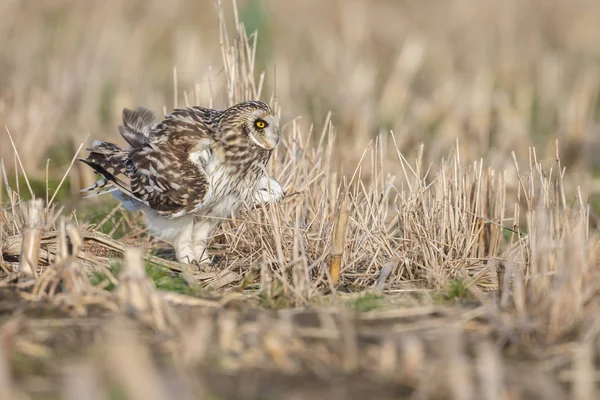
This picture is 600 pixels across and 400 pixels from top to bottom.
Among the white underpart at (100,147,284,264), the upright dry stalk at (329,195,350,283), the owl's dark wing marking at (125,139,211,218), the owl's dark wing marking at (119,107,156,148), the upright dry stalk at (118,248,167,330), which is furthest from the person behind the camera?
the owl's dark wing marking at (119,107,156,148)

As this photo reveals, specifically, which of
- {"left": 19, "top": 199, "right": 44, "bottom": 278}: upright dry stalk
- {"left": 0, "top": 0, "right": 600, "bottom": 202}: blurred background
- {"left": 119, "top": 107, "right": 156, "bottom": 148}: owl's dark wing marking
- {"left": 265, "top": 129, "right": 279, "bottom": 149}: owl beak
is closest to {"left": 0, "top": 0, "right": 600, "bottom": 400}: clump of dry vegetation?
{"left": 19, "top": 199, "right": 44, "bottom": 278}: upright dry stalk

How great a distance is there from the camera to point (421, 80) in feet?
50.0

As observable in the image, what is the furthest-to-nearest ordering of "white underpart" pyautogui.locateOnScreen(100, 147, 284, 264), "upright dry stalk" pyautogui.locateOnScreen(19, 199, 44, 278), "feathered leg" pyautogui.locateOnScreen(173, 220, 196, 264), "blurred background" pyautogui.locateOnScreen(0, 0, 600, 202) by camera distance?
"blurred background" pyautogui.locateOnScreen(0, 0, 600, 202), "feathered leg" pyautogui.locateOnScreen(173, 220, 196, 264), "white underpart" pyautogui.locateOnScreen(100, 147, 284, 264), "upright dry stalk" pyautogui.locateOnScreen(19, 199, 44, 278)

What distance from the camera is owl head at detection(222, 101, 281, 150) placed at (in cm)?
621

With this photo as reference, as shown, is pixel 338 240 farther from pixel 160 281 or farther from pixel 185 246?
pixel 185 246

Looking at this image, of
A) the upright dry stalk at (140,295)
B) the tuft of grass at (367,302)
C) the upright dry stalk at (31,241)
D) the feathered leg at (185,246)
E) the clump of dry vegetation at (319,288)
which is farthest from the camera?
the feathered leg at (185,246)

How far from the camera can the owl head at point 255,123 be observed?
621 centimetres

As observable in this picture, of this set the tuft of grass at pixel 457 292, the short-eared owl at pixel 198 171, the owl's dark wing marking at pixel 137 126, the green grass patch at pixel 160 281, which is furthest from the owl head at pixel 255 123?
the tuft of grass at pixel 457 292

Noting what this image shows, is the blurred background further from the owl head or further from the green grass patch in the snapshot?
the green grass patch

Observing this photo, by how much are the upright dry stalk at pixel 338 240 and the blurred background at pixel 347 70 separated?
1708 mm

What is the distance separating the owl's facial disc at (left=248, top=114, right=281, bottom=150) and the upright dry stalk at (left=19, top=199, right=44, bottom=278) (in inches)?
56.9

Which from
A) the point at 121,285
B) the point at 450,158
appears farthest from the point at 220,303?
the point at 450,158

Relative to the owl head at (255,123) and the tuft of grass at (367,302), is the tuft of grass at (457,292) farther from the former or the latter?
the owl head at (255,123)

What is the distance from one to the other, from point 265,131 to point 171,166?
63cm
